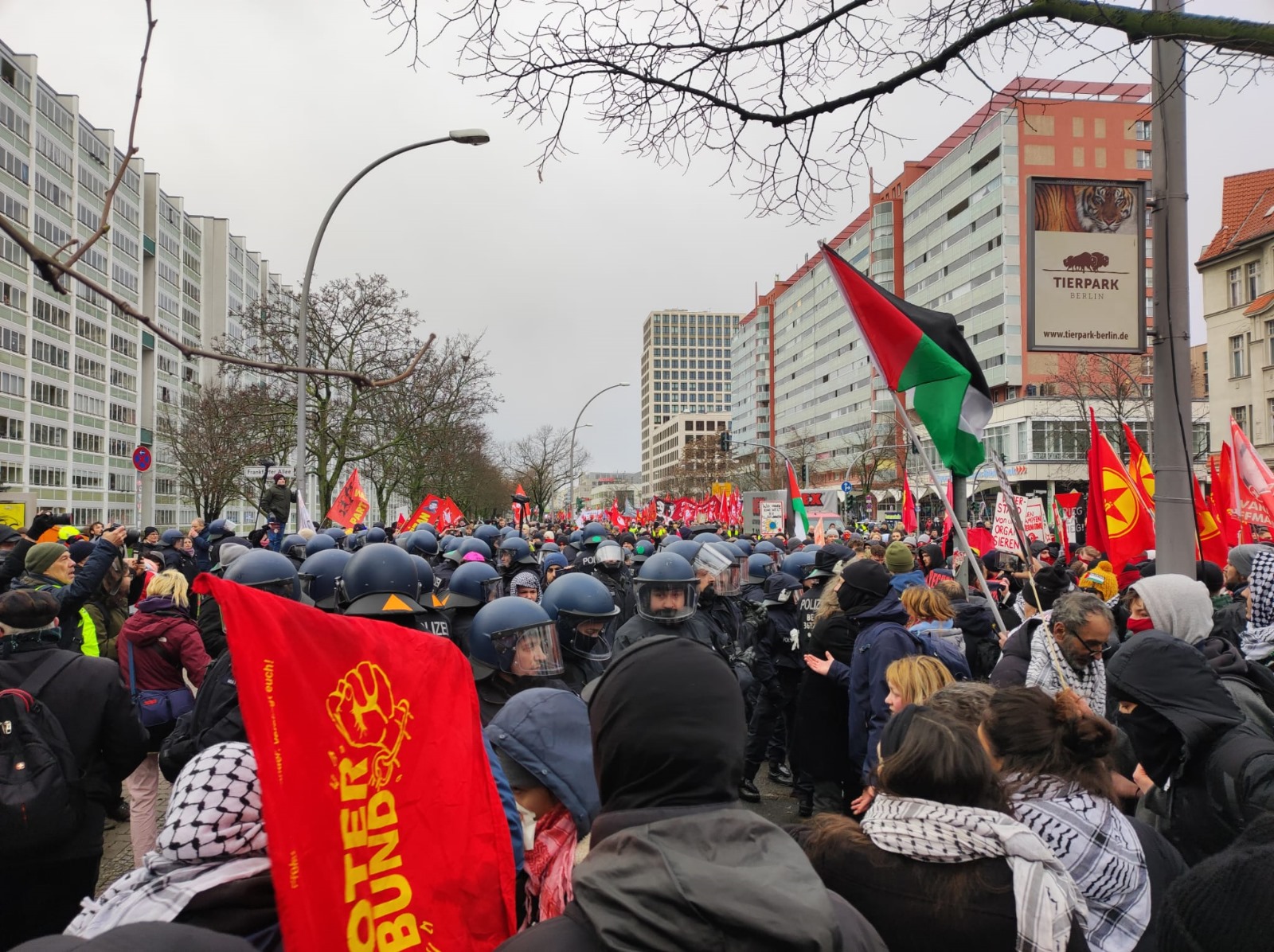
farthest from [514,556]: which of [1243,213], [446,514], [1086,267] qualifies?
[1243,213]

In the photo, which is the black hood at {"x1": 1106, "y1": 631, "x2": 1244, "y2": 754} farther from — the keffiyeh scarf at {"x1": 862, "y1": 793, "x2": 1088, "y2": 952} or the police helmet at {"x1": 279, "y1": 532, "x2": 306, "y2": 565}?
the police helmet at {"x1": 279, "y1": 532, "x2": 306, "y2": 565}

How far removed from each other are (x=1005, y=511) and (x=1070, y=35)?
9.27 metres

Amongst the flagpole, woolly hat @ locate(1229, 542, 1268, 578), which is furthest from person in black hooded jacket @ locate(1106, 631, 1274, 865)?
woolly hat @ locate(1229, 542, 1268, 578)

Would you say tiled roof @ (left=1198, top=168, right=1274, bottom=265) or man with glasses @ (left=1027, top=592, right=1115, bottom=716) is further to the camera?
tiled roof @ (left=1198, top=168, right=1274, bottom=265)

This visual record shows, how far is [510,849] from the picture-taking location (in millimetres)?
2408

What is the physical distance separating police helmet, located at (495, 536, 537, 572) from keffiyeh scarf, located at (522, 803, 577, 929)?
6734 millimetres

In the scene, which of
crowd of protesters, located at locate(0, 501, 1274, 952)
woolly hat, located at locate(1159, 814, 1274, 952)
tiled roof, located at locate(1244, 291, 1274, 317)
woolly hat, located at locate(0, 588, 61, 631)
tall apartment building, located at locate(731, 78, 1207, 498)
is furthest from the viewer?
tall apartment building, located at locate(731, 78, 1207, 498)

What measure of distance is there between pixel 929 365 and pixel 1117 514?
4273mm

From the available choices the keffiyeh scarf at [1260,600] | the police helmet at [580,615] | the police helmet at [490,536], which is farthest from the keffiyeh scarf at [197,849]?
the police helmet at [490,536]

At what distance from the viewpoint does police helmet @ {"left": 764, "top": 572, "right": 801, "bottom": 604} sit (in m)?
7.47

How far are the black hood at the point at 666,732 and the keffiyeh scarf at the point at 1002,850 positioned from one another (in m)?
0.83

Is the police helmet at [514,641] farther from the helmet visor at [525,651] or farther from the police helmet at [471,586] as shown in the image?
the police helmet at [471,586]

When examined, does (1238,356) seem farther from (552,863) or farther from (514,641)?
(552,863)

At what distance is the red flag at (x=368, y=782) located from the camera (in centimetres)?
199
